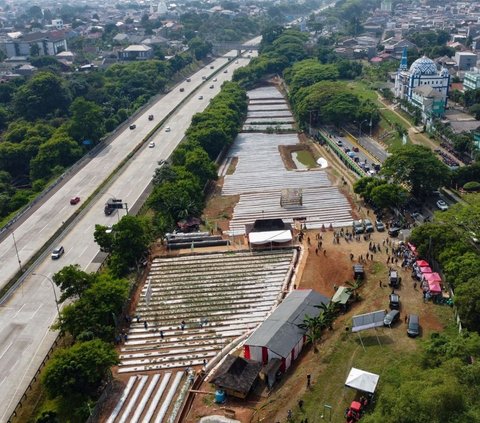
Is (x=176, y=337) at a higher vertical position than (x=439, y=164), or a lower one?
lower

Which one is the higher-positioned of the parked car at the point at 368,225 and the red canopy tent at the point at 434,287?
the red canopy tent at the point at 434,287

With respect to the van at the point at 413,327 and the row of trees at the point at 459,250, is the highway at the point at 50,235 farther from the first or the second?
the row of trees at the point at 459,250

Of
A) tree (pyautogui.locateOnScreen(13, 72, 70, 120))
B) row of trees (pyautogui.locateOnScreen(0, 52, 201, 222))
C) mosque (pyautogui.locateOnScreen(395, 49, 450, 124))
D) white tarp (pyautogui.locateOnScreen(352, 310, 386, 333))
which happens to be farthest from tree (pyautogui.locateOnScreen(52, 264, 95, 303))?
tree (pyautogui.locateOnScreen(13, 72, 70, 120))

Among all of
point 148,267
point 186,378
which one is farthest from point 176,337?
point 148,267

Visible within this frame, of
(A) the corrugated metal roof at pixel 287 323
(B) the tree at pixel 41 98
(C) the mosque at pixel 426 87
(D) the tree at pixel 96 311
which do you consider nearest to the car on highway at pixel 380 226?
(A) the corrugated metal roof at pixel 287 323

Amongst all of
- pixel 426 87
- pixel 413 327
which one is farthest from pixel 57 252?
pixel 426 87

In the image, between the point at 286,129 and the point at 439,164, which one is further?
the point at 286,129

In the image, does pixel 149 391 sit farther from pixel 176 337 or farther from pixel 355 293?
pixel 355 293
